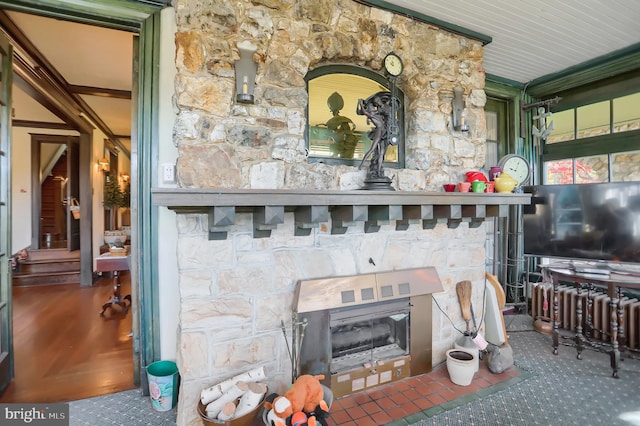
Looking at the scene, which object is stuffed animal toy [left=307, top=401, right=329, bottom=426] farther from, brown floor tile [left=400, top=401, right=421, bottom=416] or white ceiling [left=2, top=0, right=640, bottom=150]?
white ceiling [left=2, top=0, right=640, bottom=150]

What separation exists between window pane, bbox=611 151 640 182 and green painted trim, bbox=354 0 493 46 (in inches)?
69.9

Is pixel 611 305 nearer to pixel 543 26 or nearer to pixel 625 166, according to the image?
pixel 625 166

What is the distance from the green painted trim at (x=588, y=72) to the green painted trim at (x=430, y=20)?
1.25 metres

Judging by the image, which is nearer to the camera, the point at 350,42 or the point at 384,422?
the point at 384,422

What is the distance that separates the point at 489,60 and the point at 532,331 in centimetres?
264

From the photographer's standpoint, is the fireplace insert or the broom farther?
the broom

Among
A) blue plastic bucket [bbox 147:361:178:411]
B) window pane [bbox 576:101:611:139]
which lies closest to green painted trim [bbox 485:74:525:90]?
window pane [bbox 576:101:611:139]

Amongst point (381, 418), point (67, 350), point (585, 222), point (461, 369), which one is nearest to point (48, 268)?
point (67, 350)

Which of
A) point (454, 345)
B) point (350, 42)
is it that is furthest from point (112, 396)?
point (350, 42)

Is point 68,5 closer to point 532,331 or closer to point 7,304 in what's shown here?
point 7,304

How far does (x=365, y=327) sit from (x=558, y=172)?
9.82 ft

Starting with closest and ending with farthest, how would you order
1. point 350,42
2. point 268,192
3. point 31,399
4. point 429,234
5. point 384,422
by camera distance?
1. point 268,192
2. point 384,422
3. point 31,399
4. point 350,42
5. point 429,234

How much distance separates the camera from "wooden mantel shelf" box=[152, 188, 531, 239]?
1.52 metres

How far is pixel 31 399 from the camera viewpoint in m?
1.94
